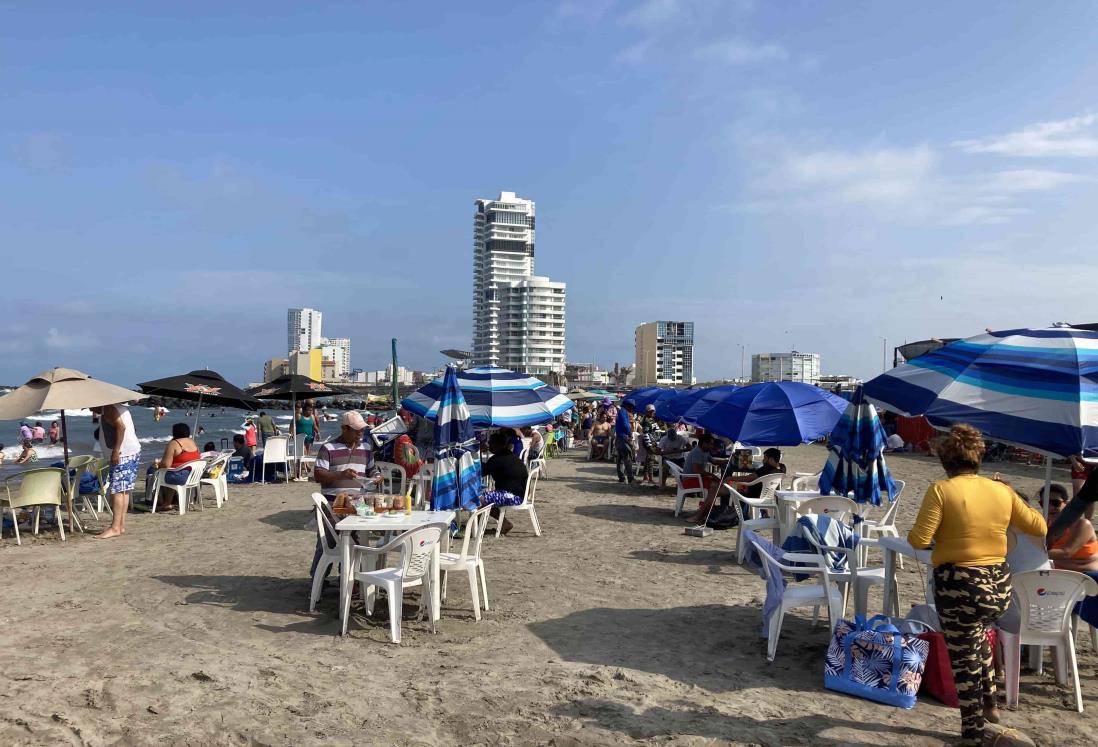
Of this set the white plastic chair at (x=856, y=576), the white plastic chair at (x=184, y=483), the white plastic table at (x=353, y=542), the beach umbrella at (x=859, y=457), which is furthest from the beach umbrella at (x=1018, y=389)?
the white plastic chair at (x=184, y=483)

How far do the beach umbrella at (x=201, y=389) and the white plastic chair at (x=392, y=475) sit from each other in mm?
4485

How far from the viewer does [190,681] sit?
14.5ft

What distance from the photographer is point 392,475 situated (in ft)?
33.9

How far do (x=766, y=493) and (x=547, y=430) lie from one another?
538 inches

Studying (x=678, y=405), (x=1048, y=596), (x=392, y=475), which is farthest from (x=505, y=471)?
(x=1048, y=596)

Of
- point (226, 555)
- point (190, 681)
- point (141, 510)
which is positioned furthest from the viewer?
point (141, 510)

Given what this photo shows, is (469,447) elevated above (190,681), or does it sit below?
above

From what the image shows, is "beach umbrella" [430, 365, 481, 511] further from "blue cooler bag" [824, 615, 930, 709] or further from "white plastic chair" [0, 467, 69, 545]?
"white plastic chair" [0, 467, 69, 545]

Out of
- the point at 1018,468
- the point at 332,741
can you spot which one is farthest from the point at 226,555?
the point at 1018,468

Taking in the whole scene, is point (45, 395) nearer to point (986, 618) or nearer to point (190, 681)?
point (190, 681)

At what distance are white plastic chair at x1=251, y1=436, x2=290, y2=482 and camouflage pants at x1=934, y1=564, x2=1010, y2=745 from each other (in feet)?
41.8

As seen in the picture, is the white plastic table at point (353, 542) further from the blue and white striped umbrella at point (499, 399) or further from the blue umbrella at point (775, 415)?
the blue umbrella at point (775, 415)

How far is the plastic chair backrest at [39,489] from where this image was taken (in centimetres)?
861

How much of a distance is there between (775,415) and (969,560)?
16.8 ft
